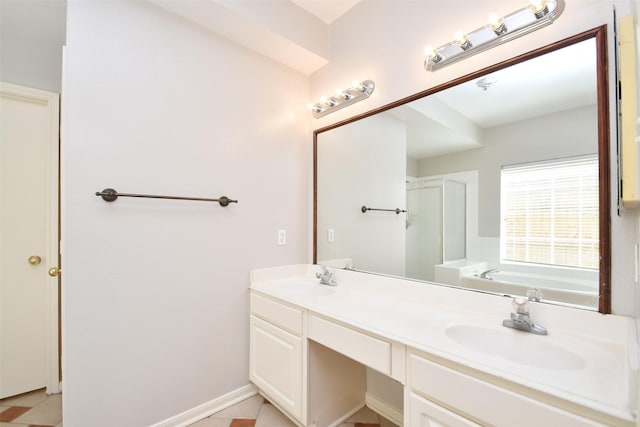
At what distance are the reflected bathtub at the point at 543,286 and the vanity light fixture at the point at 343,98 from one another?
1.25 m

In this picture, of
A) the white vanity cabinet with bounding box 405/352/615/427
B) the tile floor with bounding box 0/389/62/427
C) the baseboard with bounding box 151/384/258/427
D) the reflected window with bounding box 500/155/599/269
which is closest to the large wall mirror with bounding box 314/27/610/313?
the reflected window with bounding box 500/155/599/269

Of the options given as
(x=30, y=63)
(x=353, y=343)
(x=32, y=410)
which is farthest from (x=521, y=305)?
(x=30, y=63)

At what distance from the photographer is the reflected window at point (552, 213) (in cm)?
107

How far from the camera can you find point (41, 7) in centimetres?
166

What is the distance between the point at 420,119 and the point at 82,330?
2.05m

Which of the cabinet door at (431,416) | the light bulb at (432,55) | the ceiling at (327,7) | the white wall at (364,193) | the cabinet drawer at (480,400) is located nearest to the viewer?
the cabinet drawer at (480,400)

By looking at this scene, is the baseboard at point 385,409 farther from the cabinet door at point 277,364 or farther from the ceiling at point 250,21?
the ceiling at point 250,21

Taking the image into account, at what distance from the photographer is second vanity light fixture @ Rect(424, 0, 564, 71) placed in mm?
1112

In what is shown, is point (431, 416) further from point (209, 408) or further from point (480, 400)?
point (209, 408)

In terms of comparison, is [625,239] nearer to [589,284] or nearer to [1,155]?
[589,284]

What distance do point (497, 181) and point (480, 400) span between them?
938 millimetres

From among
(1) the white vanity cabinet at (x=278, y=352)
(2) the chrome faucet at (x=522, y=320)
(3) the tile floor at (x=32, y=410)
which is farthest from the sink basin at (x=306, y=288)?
(3) the tile floor at (x=32, y=410)

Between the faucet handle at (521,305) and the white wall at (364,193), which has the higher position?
the white wall at (364,193)

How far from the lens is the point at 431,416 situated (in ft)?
3.18
